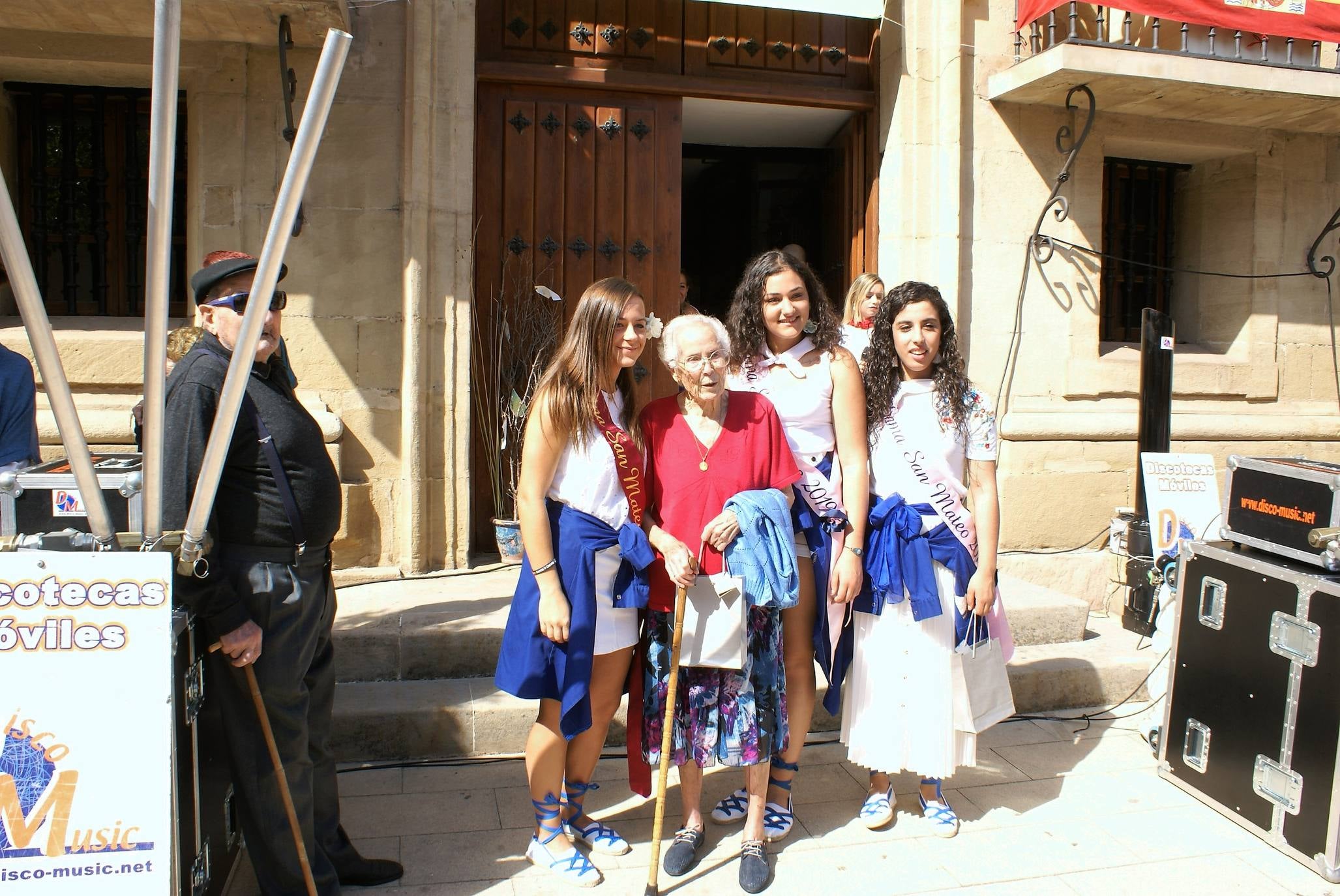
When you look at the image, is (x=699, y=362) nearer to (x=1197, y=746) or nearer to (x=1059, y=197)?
(x=1197, y=746)

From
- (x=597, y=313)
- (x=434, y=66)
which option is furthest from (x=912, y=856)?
(x=434, y=66)

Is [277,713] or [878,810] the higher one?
[277,713]

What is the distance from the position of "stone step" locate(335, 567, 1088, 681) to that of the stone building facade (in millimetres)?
326

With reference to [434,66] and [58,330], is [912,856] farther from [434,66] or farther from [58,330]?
[58,330]

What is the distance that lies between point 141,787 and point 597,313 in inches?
66.8

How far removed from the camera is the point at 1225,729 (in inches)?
141

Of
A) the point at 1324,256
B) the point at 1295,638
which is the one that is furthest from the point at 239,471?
the point at 1324,256

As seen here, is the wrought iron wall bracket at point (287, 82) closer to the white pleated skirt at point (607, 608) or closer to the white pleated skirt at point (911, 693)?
the white pleated skirt at point (607, 608)

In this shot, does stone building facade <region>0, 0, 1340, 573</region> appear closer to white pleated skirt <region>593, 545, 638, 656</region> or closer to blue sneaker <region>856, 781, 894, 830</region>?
white pleated skirt <region>593, 545, 638, 656</region>

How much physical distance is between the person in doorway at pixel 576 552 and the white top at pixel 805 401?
0.51 metres

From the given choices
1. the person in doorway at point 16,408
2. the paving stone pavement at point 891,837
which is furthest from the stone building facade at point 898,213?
the paving stone pavement at point 891,837

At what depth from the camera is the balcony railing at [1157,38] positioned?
220 inches

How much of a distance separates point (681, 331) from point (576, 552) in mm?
736

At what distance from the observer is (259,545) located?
2537 mm
